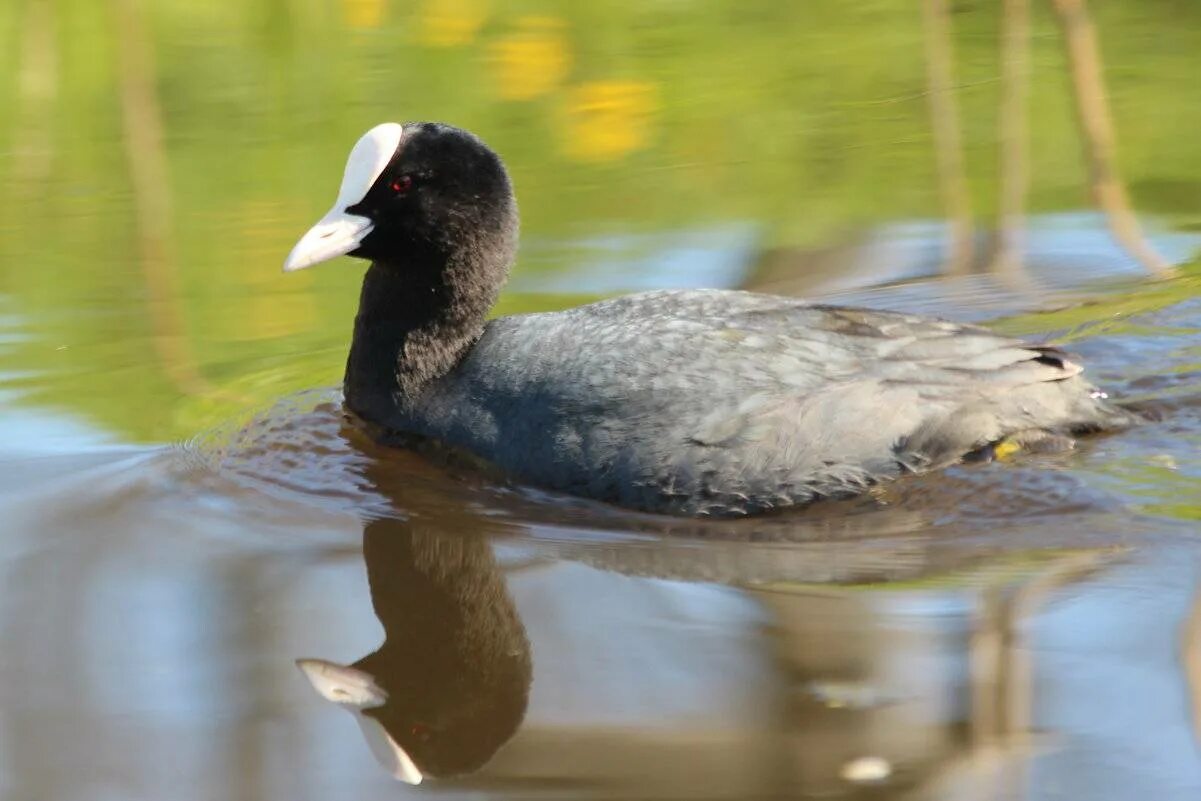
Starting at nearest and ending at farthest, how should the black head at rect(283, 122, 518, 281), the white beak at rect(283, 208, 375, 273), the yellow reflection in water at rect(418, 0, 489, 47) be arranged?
the white beak at rect(283, 208, 375, 273) < the black head at rect(283, 122, 518, 281) < the yellow reflection in water at rect(418, 0, 489, 47)

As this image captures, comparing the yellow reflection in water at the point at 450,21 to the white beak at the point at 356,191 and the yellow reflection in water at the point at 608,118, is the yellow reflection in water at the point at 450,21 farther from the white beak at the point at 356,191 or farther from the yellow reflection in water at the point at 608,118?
the white beak at the point at 356,191

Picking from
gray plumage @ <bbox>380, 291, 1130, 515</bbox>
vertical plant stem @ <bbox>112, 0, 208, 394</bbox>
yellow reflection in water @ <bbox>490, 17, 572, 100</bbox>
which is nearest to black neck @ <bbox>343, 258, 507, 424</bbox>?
gray plumage @ <bbox>380, 291, 1130, 515</bbox>

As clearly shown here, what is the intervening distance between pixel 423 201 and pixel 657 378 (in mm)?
905

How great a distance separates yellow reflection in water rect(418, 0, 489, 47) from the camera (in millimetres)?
8148

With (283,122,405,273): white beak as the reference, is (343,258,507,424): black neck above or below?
below

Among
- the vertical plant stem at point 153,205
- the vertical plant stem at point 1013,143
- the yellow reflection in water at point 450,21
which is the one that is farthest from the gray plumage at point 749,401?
the yellow reflection in water at point 450,21

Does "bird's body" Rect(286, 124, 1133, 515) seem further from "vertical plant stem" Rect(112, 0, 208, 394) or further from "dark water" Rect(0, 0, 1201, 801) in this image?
"vertical plant stem" Rect(112, 0, 208, 394)

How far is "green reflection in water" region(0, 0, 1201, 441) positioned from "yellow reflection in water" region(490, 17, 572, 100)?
0.06 feet

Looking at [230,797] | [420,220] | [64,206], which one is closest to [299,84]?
[64,206]

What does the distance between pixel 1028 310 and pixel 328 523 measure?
2.43 m

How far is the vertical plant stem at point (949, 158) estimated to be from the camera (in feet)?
19.4

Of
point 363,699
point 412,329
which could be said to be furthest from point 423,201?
point 363,699

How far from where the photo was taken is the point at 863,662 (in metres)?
3.22

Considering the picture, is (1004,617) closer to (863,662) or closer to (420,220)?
(863,662)
